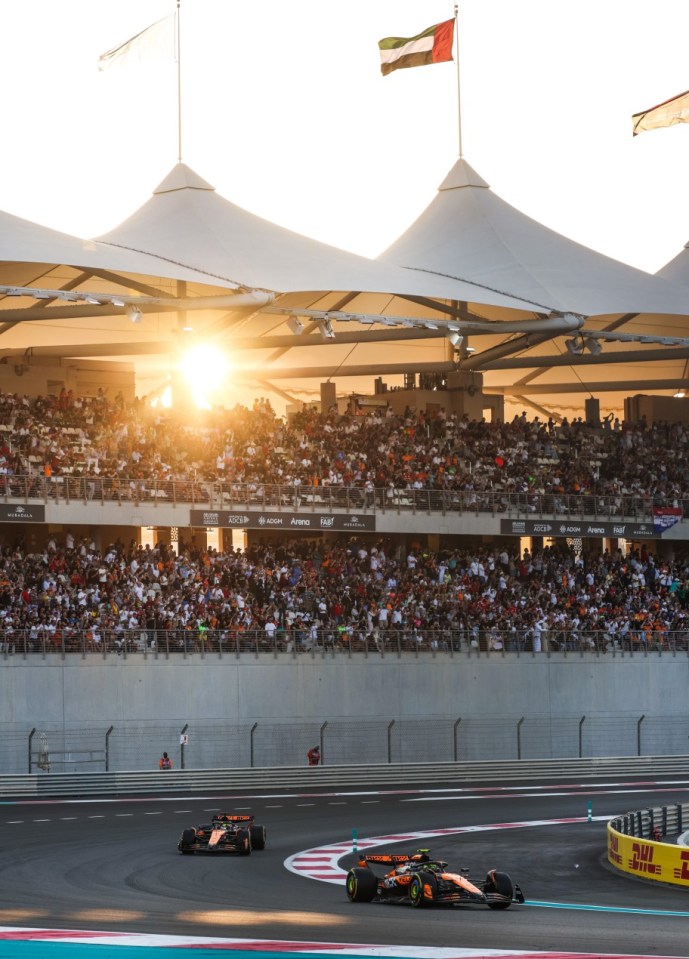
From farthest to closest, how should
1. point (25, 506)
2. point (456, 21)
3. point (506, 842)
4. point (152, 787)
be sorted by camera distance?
point (456, 21), point (25, 506), point (152, 787), point (506, 842)

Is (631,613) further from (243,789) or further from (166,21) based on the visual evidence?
(166,21)

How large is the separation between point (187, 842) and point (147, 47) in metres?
32.0

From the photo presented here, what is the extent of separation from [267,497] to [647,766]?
12.5 meters

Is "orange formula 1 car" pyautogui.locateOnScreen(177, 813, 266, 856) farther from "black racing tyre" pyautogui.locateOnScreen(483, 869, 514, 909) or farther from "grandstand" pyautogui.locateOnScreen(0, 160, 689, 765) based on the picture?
"grandstand" pyautogui.locateOnScreen(0, 160, 689, 765)

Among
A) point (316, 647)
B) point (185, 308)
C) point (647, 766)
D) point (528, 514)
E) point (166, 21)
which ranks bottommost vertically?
point (647, 766)

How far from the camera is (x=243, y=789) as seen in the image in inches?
1550

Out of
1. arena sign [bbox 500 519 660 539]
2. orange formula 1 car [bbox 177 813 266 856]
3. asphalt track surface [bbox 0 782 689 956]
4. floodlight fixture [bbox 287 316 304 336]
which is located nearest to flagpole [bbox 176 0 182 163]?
floodlight fixture [bbox 287 316 304 336]

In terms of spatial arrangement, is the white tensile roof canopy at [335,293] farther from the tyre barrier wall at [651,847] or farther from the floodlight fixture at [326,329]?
the tyre barrier wall at [651,847]

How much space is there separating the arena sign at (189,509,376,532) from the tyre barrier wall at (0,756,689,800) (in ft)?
24.5

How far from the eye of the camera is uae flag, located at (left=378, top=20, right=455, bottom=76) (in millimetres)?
52219

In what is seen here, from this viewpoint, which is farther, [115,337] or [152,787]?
[115,337]

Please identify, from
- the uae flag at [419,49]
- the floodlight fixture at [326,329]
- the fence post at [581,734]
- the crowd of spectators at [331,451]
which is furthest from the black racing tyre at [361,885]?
the uae flag at [419,49]

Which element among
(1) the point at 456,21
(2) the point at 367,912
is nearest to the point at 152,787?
(2) the point at 367,912

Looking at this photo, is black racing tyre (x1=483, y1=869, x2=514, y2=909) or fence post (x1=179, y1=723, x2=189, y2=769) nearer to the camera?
black racing tyre (x1=483, y1=869, x2=514, y2=909)
